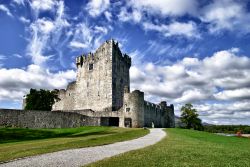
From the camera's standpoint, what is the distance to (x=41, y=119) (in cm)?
4506

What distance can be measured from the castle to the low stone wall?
6.23m

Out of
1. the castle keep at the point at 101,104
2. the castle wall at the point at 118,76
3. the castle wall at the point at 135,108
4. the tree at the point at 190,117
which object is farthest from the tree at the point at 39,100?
the tree at the point at 190,117

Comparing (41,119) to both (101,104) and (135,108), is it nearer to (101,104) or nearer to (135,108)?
(135,108)

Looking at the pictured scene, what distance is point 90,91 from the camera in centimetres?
7162

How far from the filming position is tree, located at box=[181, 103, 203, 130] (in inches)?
2828

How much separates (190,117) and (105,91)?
21545 millimetres

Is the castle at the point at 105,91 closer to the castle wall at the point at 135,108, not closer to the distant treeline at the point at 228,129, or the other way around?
the castle wall at the point at 135,108

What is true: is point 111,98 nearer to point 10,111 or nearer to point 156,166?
point 10,111

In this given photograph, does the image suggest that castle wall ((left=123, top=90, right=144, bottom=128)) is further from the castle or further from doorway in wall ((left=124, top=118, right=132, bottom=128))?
the castle

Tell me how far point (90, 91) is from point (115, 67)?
344 inches

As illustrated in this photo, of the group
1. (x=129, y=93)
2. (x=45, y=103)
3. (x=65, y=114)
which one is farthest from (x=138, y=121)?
(x=45, y=103)

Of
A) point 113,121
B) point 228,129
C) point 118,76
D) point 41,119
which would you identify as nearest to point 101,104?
point 118,76

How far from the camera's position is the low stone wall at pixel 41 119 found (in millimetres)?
41753

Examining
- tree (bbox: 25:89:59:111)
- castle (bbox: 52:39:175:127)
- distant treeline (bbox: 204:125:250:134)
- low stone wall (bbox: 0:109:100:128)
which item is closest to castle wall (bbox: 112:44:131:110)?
castle (bbox: 52:39:175:127)
